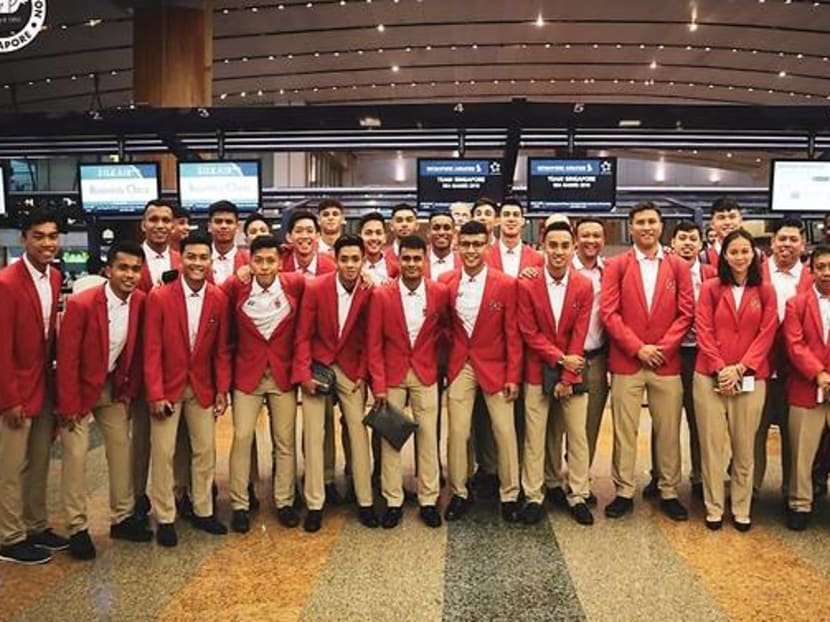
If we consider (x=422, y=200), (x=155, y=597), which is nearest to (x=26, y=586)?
(x=155, y=597)

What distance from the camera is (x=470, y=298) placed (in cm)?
486

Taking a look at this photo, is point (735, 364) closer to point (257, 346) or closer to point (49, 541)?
point (257, 346)

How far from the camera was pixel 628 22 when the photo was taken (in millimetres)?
15234

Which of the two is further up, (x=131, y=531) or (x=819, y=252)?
(x=819, y=252)

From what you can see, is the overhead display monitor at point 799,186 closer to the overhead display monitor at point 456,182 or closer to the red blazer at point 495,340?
the overhead display monitor at point 456,182

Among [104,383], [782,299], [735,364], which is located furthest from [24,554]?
Result: [782,299]

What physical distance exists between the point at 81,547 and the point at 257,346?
1.48 metres

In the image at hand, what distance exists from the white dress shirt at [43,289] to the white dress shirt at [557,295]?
2.98 meters

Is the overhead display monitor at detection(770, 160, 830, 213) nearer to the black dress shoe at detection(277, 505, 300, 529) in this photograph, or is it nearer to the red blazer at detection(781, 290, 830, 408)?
the red blazer at detection(781, 290, 830, 408)

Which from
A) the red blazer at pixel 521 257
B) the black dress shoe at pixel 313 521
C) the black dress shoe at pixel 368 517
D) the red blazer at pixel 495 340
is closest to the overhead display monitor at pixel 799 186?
the red blazer at pixel 521 257

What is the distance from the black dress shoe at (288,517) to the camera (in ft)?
15.5

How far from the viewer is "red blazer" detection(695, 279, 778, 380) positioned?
469 cm

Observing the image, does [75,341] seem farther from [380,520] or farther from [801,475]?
[801,475]

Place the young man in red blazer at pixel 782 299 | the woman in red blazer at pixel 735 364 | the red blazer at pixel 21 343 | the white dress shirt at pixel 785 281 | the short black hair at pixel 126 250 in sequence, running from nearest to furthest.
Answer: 1. the red blazer at pixel 21 343
2. the short black hair at pixel 126 250
3. the woman in red blazer at pixel 735 364
4. the young man in red blazer at pixel 782 299
5. the white dress shirt at pixel 785 281
